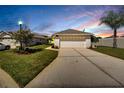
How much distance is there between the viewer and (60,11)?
1139 centimetres

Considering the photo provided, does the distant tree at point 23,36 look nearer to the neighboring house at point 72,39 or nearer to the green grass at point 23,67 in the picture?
the green grass at point 23,67

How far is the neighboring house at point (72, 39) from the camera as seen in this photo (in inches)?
1062

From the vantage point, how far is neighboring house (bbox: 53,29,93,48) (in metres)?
27.0

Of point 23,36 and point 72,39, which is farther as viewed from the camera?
point 72,39

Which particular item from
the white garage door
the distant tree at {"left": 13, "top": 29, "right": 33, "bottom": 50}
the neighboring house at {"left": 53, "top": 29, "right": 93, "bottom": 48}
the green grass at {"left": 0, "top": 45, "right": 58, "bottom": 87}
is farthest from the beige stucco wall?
the green grass at {"left": 0, "top": 45, "right": 58, "bottom": 87}

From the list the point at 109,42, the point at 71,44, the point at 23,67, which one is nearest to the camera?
the point at 23,67

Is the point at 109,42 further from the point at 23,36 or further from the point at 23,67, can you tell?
the point at 23,67

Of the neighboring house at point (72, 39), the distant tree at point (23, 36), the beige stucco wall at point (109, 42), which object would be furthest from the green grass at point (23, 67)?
the beige stucco wall at point (109, 42)

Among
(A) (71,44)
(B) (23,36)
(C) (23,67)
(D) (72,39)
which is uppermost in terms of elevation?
(B) (23,36)

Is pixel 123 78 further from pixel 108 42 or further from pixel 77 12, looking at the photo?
pixel 108 42

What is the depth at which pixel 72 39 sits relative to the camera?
1070 inches

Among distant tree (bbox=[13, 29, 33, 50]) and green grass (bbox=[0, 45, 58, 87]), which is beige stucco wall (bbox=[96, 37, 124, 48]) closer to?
distant tree (bbox=[13, 29, 33, 50])

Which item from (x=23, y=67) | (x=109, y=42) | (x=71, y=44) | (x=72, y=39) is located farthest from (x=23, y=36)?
(x=109, y=42)
